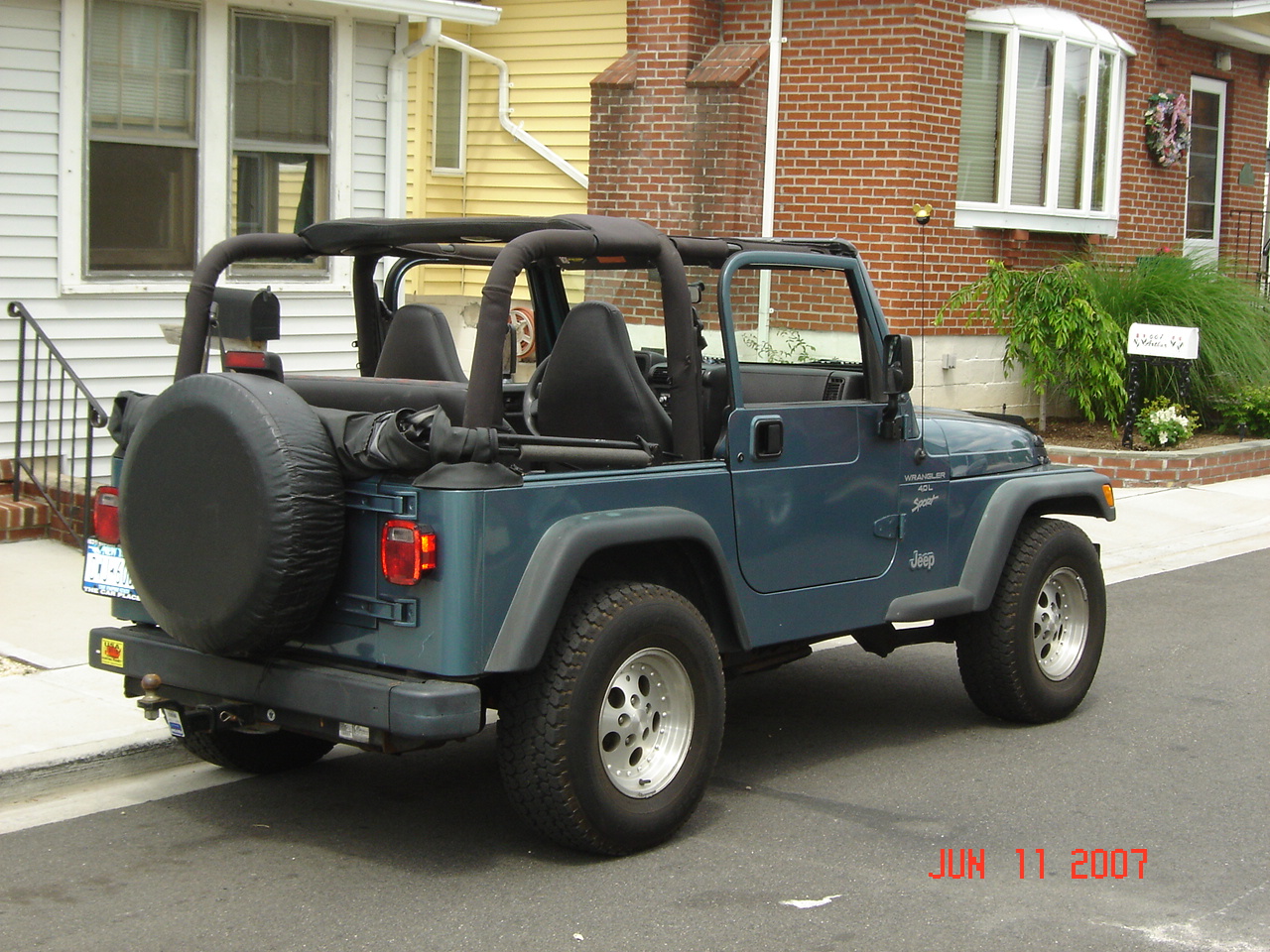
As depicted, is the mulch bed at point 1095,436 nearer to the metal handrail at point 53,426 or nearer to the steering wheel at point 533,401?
the metal handrail at point 53,426

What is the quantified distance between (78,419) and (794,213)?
705 centimetres

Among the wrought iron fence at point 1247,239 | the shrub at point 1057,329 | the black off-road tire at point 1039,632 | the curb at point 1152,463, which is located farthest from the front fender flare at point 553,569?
the wrought iron fence at point 1247,239

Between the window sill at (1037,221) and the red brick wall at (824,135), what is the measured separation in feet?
0.47

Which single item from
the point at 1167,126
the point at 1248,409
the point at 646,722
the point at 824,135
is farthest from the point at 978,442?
the point at 1167,126

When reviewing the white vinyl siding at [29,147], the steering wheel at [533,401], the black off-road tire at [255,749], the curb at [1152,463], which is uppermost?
the white vinyl siding at [29,147]

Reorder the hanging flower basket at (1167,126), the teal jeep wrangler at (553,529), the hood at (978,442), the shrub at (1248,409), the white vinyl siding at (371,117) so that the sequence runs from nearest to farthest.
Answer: the teal jeep wrangler at (553,529)
the hood at (978,442)
the white vinyl siding at (371,117)
the shrub at (1248,409)
the hanging flower basket at (1167,126)

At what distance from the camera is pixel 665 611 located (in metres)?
5.04

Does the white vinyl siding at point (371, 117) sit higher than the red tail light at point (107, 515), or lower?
higher

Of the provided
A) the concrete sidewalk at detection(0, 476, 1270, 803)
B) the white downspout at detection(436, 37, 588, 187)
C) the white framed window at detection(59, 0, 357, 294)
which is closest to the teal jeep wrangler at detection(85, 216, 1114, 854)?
the concrete sidewalk at detection(0, 476, 1270, 803)

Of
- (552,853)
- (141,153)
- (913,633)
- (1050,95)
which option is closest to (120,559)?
(552,853)

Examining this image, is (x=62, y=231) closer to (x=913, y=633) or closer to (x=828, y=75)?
(x=913, y=633)

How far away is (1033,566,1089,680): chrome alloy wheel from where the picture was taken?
22.1ft

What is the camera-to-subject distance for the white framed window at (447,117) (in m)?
17.4
